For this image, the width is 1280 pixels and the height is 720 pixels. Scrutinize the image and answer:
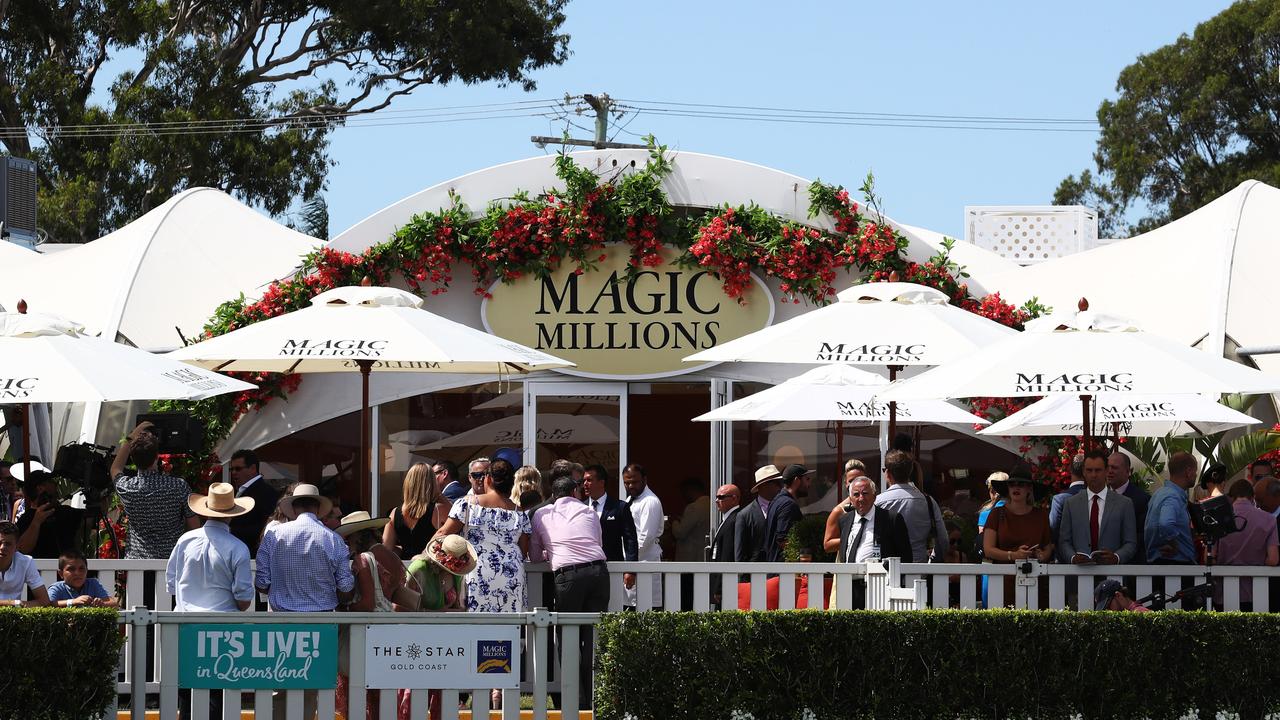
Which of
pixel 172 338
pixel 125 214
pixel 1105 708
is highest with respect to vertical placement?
pixel 125 214

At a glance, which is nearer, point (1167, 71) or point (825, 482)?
point (825, 482)

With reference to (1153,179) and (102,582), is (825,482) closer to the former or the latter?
(102,582)

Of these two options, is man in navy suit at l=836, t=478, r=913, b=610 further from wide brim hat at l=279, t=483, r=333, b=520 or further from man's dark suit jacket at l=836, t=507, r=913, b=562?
wide brim hat at l=279, t=483, r=333, b=520

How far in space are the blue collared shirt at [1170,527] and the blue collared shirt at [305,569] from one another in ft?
15.5

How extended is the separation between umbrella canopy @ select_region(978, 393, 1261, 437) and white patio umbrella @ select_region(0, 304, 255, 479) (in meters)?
6.09

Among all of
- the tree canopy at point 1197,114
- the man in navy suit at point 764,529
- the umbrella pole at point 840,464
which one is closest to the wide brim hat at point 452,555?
the man in navy suit at point 764,529

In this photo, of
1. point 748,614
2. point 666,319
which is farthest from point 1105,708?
point 666,319

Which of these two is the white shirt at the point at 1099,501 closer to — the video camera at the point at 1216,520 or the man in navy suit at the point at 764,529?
the video camera at the point at 1216,520

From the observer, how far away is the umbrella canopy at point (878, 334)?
34.6ft

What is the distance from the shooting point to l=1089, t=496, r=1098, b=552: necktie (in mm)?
9578

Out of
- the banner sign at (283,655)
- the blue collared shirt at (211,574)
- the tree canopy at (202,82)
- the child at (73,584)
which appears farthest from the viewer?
the tree canopy at (202,82)

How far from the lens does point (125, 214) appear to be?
3228cm

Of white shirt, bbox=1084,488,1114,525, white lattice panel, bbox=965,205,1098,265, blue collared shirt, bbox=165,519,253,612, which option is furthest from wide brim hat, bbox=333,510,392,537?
white lattice panel, bbox=965,205,1098,265

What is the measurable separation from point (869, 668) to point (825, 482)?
7393mm
